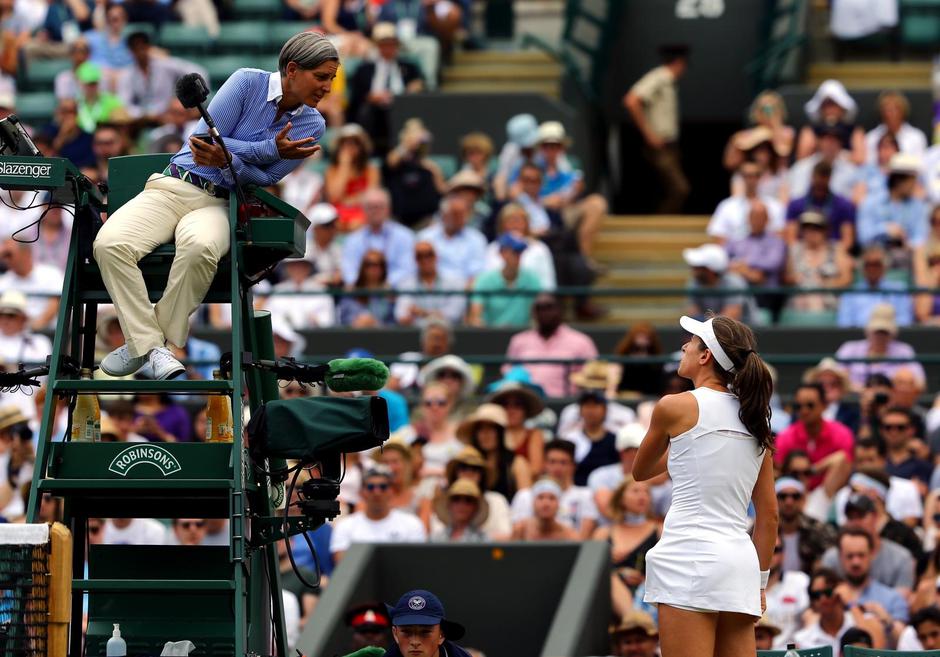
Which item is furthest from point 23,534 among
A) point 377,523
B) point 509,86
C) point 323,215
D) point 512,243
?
point 509,86

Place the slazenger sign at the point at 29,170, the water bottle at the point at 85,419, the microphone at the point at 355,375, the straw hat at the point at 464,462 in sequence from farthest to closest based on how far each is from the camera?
1. the straw hat at the point at 464,462
2. the water bottle at the point at 85,419
3. the microphone at the point at 355,375
4. the slazenger sign at the point at 29,170

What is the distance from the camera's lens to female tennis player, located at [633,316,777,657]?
692cm

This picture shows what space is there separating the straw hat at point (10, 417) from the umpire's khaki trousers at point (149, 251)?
632 centimetres

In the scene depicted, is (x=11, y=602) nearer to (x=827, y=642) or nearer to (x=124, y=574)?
(x=124, y=574)

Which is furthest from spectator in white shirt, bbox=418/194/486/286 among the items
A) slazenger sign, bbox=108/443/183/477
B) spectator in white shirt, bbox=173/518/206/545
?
slazenger sign, bbox=108/443/183/477

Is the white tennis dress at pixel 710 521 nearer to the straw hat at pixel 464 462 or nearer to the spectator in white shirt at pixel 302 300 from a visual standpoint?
the straw hat at pixel 464 462

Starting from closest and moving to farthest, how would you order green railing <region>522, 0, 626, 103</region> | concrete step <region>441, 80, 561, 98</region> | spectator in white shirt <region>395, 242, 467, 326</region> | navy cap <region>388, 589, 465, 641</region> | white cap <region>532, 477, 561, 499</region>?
navy cap <region>388, 589, 465, 641</region>, white cap <region>532, 477, 561, 499</region>, spectator in white shirt <region>395, 242, 467, 326</region>, green railing <region>522, 0, 626, 103</region>, concrete step <region>441, 80, 561, 98</region>

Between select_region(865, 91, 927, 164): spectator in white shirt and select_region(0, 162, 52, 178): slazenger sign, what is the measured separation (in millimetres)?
11275

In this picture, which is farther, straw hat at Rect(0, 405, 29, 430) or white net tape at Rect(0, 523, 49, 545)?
straw hat at Rect(0, 405, 29, 430)

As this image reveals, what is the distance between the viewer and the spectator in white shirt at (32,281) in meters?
16.7

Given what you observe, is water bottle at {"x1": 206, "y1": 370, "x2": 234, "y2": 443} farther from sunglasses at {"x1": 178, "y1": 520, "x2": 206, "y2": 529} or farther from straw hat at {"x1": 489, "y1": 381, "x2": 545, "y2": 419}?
straw hat at {"x1": 489, "y1": 381, "x2": 545, "y2": 419}

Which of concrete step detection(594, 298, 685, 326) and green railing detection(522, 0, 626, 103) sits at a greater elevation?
green railing detection(522, 0, 626, 103)

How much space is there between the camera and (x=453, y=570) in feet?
40.2

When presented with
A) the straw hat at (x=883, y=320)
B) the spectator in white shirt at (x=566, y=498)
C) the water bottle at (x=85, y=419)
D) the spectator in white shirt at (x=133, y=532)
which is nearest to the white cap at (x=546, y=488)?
the spectator in white shirt at (x=566, y=498)
